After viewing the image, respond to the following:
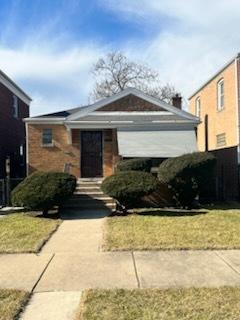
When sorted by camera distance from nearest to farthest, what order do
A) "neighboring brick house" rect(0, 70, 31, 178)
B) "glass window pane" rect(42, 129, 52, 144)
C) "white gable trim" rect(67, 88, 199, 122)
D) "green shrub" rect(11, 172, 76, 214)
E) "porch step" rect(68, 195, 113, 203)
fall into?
"green shrub" rect(11, 172, 76, 214)
"porch step" rect(68, 195, 113, 203)
"white gable trim" rect(67, 88, 199, 122)
"glass window pane" rect(42, 129, 52, 144)
"neighboring brick house" rect(0, 70, 31, 178)

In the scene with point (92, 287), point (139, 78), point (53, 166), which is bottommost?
point (92, 287)

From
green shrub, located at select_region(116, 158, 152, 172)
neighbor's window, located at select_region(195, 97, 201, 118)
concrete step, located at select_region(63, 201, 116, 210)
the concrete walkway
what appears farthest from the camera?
neighbor's window, located at select_region(195, 97, 201, 118)

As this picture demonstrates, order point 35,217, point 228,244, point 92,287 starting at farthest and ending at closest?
1. point 35,217
2. point 228,244
3. point 92,287

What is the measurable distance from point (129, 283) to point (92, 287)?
570 mm

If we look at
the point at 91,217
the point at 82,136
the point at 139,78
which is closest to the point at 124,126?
the point at 82,136

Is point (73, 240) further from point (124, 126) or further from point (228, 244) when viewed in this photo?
point (124, 126)

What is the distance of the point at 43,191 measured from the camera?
1333 cm

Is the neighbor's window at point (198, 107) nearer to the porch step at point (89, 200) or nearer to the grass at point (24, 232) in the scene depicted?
the porch step at point (89, 200)

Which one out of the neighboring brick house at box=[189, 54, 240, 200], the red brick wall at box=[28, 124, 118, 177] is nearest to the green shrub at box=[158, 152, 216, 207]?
the neighboring brick house at box=[189, 54, 240, 200]

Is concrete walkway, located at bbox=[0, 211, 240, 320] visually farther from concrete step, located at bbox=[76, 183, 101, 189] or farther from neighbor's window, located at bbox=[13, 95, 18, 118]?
neighbor's window, located at bbox=[13, 95, 18, 118]

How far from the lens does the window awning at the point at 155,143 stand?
1855 cm

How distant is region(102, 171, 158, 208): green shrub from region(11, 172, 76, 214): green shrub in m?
1.28

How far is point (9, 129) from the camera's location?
25.0 metres

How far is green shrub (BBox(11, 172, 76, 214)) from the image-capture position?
1320 centimetres
